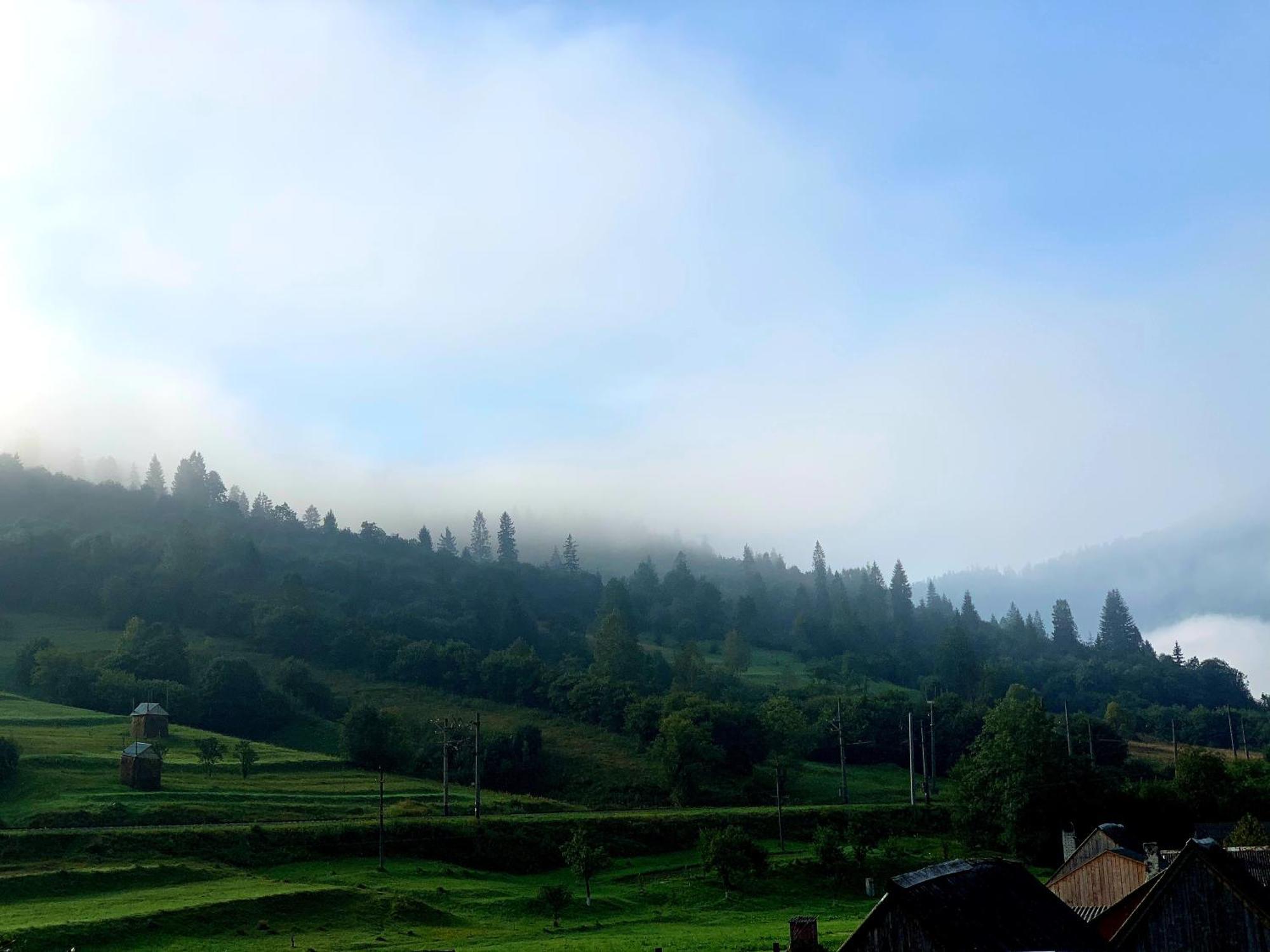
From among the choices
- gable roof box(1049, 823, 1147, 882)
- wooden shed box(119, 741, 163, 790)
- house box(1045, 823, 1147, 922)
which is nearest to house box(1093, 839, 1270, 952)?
house box(1045, 823, 1147, 922)

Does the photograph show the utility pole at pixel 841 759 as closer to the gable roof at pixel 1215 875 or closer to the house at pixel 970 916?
the house at pixel 970 916

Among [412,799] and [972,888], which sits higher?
[972,888]

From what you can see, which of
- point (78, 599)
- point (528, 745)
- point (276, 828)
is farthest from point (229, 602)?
point (276, 828)

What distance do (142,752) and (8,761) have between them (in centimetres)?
1034

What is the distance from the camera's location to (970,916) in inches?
856

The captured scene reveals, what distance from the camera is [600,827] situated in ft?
278

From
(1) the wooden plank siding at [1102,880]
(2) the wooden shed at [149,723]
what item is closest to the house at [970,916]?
(1) the wooden plank siding at [1102,880]

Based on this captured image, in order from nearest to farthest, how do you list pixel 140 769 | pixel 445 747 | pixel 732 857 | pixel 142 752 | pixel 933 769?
pixel 732 857
pixel 140 769
pixel 142 752
pixel 445 747
pixel 933 769

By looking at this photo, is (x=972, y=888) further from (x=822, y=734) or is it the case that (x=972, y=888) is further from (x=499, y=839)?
(x=822, y=734)

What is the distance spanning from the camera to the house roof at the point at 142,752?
88.8m

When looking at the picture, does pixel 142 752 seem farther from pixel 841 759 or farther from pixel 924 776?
pixel 924 776

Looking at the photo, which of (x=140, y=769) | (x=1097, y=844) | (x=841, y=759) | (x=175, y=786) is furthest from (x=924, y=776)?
(x=140, y=769)

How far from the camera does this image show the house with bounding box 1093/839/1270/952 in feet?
74.7

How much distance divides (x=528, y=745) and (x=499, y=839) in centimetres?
3971
